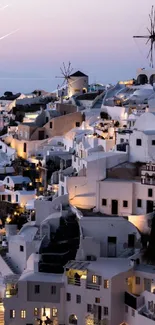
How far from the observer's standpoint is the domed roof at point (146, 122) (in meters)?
23.7

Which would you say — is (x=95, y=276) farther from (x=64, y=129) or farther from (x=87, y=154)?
(x=64, y=129)

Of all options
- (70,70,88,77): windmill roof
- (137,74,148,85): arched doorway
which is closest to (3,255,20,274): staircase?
(137,74,148,85): arched doorway

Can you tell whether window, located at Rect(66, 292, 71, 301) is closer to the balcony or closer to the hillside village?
the hillside village

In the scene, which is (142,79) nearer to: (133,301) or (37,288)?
(37,288)

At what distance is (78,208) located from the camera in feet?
72.5

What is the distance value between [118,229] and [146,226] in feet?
3.19

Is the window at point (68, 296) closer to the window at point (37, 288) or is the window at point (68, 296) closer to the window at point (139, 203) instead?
the window at point (37, 288)

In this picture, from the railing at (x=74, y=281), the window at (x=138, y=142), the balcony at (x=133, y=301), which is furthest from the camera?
the window at (x=138, y=142)

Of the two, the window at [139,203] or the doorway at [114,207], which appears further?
the doorway at [114,207]

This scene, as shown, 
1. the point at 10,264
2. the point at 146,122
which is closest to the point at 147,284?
the point at 10,264

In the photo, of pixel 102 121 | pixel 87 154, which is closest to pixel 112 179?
pixel 87 154

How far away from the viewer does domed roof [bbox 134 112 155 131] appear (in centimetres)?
2372

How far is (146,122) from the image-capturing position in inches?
942

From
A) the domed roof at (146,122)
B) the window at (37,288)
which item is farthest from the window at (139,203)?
the window at (37,288)
